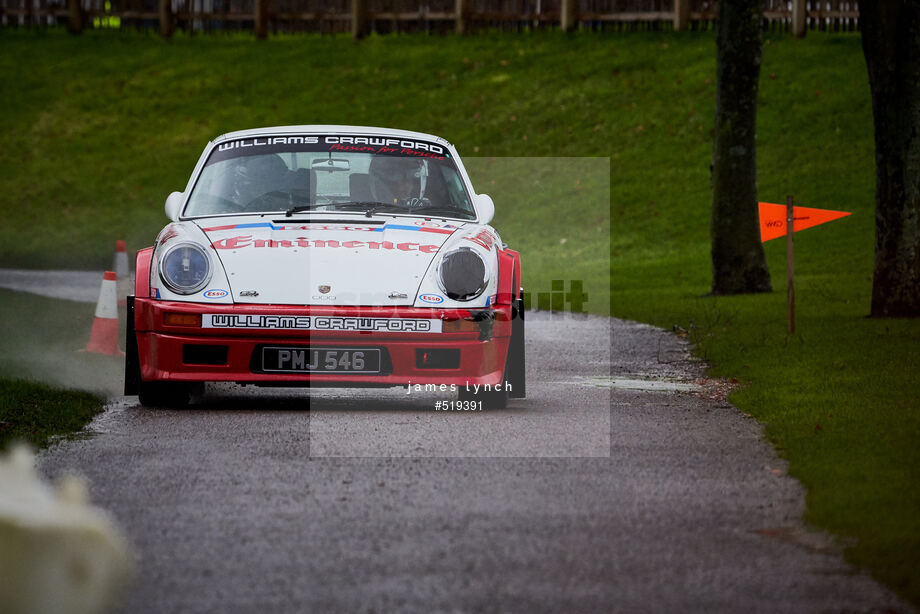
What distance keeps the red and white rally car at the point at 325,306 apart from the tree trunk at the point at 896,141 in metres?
6.59

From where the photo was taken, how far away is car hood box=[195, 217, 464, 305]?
8.50 meters

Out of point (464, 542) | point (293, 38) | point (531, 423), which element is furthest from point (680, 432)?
point (293, 38)

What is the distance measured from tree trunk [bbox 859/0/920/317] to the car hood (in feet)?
23.0

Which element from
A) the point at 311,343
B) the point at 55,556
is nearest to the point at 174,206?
the point at 311,343

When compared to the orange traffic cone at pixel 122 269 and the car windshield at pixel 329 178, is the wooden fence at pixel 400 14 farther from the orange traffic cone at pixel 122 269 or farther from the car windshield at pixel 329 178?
the car windshield at pixel 329 178

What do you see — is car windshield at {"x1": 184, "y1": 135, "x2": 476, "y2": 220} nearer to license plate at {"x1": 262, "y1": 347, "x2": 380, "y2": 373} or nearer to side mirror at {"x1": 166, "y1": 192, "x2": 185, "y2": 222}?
side mirror at {"x1": 166, "y1": 192, "x2": 185, "y2": 222}

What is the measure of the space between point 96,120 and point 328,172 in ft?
91.5

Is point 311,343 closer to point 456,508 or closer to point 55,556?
point 456,508

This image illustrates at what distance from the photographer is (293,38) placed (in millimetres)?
40250

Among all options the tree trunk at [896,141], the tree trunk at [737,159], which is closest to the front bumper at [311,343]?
the tree trunk at [896,141]

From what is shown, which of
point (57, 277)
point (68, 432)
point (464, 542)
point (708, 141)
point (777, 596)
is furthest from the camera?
point (708, 141)

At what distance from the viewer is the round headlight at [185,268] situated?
859 centimetres

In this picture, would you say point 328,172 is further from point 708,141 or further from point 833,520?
point 708,141

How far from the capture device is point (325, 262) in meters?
8.62
